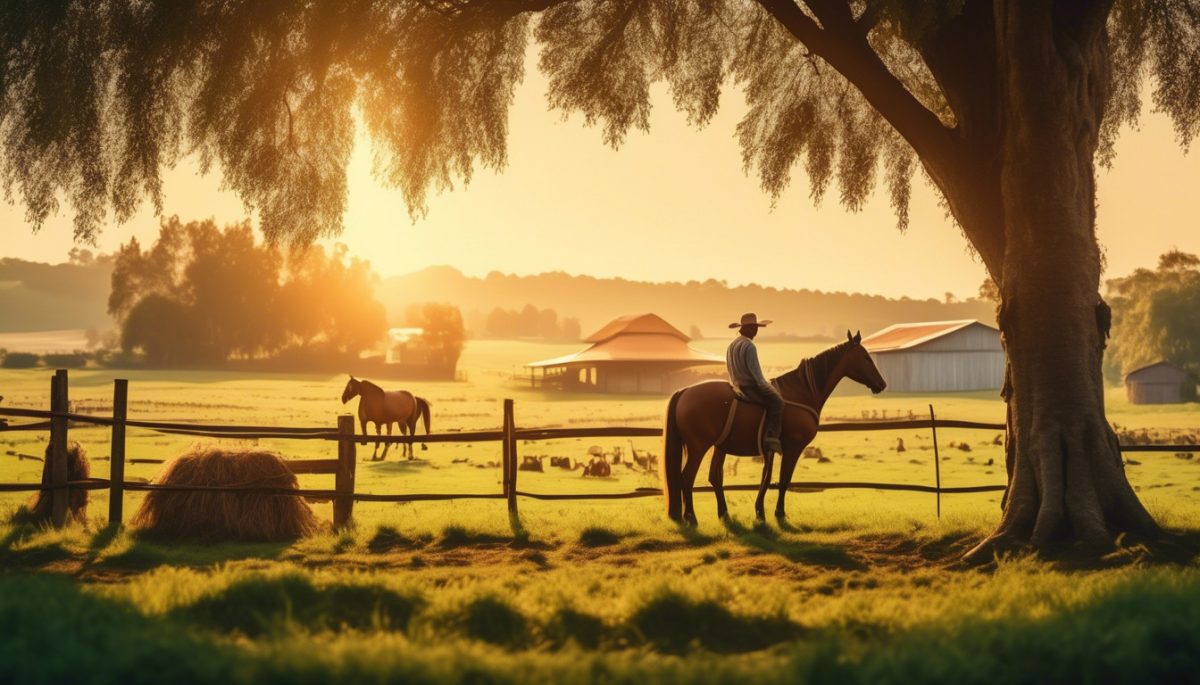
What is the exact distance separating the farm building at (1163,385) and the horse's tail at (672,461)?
46800 mm

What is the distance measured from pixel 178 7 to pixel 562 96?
4.53m

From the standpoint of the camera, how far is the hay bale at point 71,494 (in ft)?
36.1

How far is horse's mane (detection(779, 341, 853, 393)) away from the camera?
428 inches

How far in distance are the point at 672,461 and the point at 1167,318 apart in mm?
56505

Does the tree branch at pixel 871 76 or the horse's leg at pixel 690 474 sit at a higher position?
the tree branch at pixel 871 76

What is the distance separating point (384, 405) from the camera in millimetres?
22578

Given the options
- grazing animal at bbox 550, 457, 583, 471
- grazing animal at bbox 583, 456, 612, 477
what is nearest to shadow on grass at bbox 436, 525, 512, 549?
grazing animal at bbox 583, 456, 612, 477

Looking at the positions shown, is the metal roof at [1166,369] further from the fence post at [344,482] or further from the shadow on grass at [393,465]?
the fence post at [344,482]

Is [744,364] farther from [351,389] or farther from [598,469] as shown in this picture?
[351,389]

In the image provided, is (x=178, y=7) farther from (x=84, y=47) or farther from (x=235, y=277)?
(x=235, y=277)

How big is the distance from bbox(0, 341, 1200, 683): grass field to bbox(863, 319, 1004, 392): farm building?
130 ft

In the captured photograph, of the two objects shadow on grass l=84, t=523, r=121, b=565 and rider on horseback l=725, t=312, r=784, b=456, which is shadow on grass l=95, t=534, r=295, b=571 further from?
rider on horseback l=725, t=312, r=784, b=456

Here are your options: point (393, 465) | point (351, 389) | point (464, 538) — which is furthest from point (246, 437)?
point (351, 389)

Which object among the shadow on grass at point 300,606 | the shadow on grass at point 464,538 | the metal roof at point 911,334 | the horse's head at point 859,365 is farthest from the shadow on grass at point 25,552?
the metal roof at point 911,334
